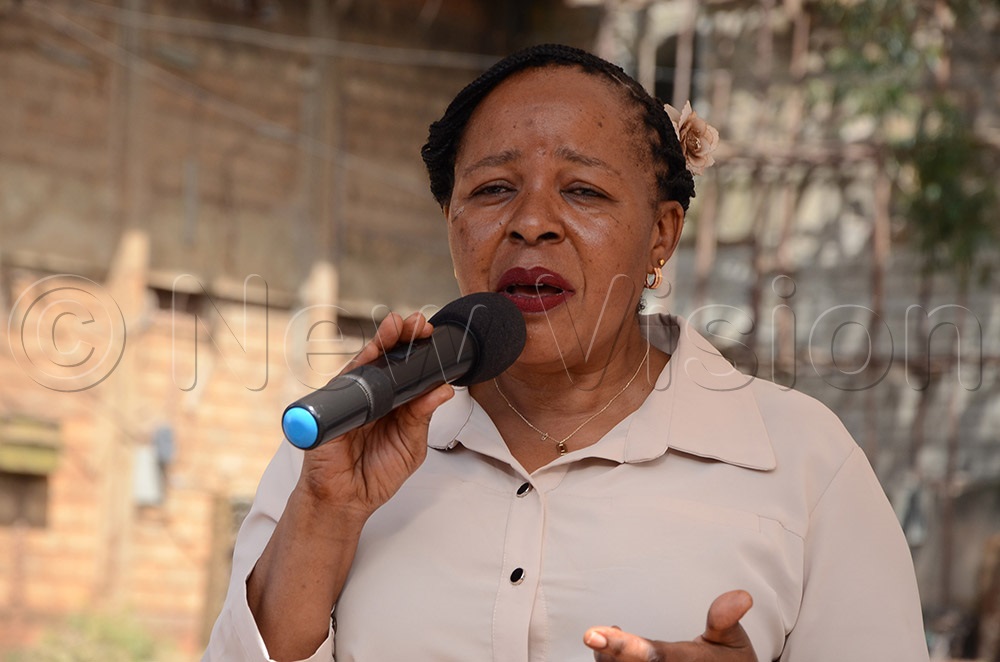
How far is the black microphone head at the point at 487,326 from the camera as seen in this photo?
206 cm

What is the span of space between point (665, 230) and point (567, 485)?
1.95 feet

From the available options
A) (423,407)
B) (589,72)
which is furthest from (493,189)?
(423,407)

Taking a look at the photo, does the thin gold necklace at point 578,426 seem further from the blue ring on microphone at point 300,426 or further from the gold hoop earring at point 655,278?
the blue ring on microphone at point 300,426

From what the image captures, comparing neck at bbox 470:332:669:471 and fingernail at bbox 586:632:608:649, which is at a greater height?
neck at bbox 470:332:669:471

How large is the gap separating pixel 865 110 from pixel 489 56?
15.3 feet

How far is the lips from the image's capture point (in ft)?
7.25

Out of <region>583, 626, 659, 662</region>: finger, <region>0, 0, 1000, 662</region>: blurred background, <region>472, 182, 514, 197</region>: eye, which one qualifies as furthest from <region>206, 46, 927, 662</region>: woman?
<region>0, 0, 1000, 662</region>: blurred background

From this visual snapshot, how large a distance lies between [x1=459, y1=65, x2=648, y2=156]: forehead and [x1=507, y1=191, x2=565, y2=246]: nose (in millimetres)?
129

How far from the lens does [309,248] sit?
42.8ft

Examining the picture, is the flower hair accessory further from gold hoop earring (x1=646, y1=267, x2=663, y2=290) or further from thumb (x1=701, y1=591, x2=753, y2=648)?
thumb (x1=701, y1=591, x2=753, y2=648)

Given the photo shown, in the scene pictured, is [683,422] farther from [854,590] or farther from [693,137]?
[693,137]

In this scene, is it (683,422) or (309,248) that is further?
(309,248)

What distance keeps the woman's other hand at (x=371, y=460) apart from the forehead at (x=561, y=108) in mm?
Result: 567

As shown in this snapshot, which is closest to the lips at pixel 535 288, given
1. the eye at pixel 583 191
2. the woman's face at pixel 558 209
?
the woman's face at pixel 558 209
